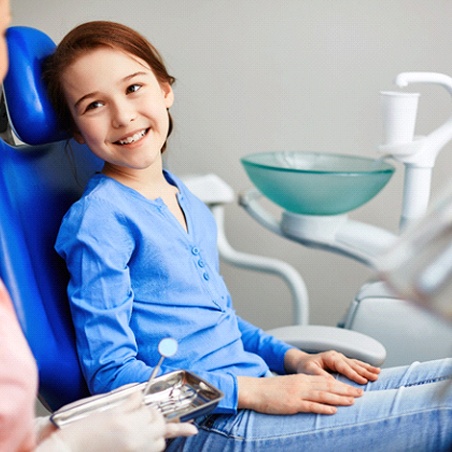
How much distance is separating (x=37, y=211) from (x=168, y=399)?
0.37m

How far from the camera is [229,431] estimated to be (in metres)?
0.98

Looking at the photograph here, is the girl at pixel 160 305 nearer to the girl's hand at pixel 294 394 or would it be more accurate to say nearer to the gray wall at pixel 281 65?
the girl's hand at pixel 294 394

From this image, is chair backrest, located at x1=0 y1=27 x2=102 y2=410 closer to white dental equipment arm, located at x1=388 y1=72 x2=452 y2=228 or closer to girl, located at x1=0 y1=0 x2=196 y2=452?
girl, located at x1=0 y1=0 x2=196 y2=452

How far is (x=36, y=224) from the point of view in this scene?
1.05 m

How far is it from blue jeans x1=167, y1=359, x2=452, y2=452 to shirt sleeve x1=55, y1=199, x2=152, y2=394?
0.14 metres

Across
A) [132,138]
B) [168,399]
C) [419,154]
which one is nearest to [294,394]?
[168,399]

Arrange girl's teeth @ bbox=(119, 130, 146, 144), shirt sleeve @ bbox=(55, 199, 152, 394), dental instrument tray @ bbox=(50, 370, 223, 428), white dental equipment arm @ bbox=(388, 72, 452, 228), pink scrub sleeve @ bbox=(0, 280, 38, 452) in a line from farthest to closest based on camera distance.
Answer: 1. white dental equipment arm @ bbox=(388, 72, 452, 228)
2. girl's teeth @ bbox=(119, 130, 146, 144)
3. shirt sleeve @ bbox=(55, 199, 152, 394)
4. dental instrument tray @ bbox=(50, 370, 223, 428)
5. pink scrub sleeve @ bbox=(0, 280, 38, 452)

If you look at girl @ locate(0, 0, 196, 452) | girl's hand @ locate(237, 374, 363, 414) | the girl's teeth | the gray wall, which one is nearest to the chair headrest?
the girl's teeth

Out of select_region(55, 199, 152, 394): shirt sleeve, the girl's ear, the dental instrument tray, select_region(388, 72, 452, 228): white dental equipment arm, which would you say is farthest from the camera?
select_region(388, 72, 452, 228): white dental equipment arm

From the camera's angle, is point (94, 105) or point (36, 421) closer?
point (36, 421)

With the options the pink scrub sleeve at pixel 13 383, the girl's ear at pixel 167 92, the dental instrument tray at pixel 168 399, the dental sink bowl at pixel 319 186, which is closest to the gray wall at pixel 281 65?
the dental sink bowl at pixel 319 186

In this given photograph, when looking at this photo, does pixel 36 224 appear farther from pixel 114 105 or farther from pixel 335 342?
pixel 335 342

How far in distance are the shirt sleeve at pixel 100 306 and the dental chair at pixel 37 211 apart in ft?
0.15

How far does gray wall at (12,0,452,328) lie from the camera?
1783 millimetres
